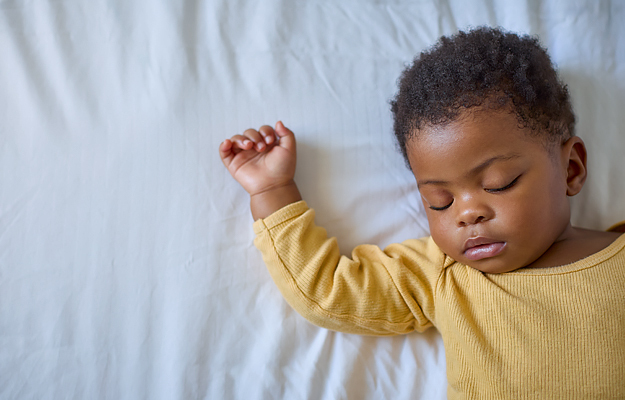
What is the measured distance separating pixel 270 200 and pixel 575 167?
2.19 ft

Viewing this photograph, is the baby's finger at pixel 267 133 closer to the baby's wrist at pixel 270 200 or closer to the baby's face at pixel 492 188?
the baby's wrist at pixel 270 200

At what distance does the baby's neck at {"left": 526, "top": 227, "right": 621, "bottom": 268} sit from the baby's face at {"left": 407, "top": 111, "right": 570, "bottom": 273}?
0.04 metres

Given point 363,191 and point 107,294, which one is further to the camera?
point 363,191

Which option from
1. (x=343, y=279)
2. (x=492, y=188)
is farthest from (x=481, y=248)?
(x=343, y=279)

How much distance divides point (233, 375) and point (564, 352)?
0.67 meters

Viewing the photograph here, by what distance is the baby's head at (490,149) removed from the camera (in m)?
0.78

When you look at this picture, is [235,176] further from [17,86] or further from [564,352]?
[564,352]

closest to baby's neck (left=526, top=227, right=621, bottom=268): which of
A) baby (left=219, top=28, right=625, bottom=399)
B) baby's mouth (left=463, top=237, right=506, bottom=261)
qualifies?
baby (left=219, top=28, right=625, bottom=399)

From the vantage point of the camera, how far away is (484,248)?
2.68 ft

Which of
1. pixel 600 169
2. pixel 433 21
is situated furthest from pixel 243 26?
pixel 600 169

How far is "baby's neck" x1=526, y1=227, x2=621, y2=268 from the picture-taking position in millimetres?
857

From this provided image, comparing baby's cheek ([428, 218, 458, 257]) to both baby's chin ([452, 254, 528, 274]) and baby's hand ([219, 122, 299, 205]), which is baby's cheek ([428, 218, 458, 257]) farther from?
baby's hand ([219, 122, 299, 205])

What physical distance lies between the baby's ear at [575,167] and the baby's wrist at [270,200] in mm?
592

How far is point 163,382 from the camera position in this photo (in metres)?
0.90
